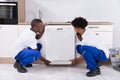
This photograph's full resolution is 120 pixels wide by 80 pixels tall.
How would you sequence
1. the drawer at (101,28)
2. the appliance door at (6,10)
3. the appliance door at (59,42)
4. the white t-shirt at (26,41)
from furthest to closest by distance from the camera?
1. the appliance door at (6,10)
2. the drawer at (101,28)
3. the appliance door at (59,42)
4. the white t-shirt at (26,41)

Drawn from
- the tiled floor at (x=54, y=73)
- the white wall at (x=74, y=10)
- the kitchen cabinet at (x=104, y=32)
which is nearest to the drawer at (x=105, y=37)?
the kitchen cabinet at (x=104, y=32)

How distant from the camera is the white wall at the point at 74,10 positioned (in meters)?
5.23

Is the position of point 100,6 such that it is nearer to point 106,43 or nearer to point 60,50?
point 106,43

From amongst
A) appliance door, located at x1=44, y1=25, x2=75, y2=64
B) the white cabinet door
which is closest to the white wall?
the white cabinet door

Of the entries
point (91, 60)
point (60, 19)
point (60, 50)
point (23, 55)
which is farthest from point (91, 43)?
point (60, 19)

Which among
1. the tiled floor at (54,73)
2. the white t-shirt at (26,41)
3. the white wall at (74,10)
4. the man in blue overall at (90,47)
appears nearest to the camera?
the tiled floor at (54,73)

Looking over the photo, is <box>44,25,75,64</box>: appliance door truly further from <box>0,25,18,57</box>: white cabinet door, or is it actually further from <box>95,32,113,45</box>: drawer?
<box>0,25,18,57</box>: white cabinet door

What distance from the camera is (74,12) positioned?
206 inches

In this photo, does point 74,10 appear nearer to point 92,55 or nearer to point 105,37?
point 105,37

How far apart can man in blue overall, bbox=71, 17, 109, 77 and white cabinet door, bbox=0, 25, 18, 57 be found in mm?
1201

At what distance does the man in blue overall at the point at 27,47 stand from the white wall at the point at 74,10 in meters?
1.03

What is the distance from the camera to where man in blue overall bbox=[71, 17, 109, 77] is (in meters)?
3.95

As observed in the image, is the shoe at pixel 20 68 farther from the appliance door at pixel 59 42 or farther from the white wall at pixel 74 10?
the white wall at pixel 74 10

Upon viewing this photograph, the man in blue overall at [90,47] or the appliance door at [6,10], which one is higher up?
the appliance door at [6,10]
